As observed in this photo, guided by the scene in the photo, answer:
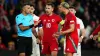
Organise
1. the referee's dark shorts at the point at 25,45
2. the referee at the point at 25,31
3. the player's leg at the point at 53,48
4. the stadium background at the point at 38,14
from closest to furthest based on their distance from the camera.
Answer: the referee at the point at 25,31 → the referee's dark shorts at the point at 25,45 → the player's leg at the point at 53,48 → the stadium background at the point at 38,14

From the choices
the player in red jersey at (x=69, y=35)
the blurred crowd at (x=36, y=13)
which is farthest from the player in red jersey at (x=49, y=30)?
the blurred crowd at (x=36, y=13)

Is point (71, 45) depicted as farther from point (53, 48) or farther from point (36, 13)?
point (36, 13)

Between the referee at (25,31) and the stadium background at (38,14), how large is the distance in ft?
9.93

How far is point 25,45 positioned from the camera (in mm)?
12109

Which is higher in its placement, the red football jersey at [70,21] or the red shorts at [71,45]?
the red football jersey at [70,21]

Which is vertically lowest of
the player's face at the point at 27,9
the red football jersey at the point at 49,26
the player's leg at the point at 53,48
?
the player's leg at the point at 53,48

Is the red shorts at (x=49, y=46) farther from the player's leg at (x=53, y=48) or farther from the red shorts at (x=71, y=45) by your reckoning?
the red shorts at (x=71, y=45)

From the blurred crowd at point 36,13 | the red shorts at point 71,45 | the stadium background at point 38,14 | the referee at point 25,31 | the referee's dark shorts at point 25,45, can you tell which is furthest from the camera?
the blurred crowd at point 36,13

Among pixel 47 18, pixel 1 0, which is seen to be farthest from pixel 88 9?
pixel 47 18

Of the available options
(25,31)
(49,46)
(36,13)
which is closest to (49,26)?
(49,46)

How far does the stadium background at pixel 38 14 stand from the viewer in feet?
52.6

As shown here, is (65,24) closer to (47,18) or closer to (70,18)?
(70,18)

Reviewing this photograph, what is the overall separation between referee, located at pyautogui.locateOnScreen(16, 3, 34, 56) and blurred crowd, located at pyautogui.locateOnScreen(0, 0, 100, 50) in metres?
3.19

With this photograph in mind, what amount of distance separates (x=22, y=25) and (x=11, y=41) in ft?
14.6
